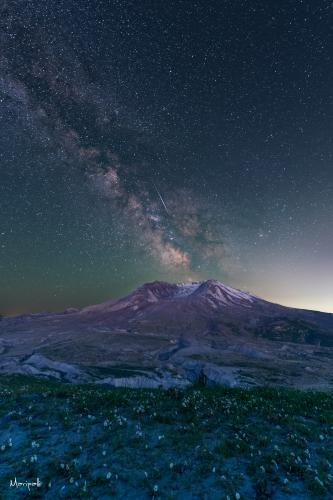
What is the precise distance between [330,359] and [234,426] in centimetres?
15544

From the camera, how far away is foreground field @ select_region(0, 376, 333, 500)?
8055 millimetres

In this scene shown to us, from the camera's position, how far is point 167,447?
989 centimetres

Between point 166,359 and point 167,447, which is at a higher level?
point 167,447

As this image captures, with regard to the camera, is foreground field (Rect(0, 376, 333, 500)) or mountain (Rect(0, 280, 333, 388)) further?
mountain (Rect(0, 280, 333, 388))

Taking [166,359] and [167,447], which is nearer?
[167,447]

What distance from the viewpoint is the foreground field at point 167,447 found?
26.4 ft

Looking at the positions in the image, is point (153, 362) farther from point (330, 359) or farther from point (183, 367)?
point (330, 359)

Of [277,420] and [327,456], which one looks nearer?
[327,456]

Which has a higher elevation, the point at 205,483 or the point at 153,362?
the point at 205,483

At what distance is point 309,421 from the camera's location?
12453mm

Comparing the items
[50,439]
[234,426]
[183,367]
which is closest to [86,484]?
[50,439]

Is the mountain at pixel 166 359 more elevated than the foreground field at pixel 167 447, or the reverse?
the foreground field at pixel 167 447

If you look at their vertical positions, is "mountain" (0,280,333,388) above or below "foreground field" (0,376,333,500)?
below

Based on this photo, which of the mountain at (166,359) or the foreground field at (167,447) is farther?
the mountain at (166,359)
